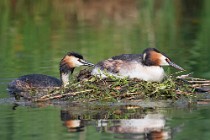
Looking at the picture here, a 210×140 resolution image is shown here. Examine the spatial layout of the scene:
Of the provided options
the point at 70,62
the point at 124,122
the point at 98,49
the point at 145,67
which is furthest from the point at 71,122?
the point at 98,49

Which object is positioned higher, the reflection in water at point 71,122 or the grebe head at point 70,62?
the grebe head at point 70,62

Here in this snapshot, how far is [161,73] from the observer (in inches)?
450

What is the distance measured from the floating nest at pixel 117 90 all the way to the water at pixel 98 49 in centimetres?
25

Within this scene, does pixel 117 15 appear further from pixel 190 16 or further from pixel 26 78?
pixel 26 78

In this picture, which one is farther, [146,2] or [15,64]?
[146,2]

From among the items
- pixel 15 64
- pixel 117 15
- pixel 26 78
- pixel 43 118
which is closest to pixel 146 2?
pixel 117 15

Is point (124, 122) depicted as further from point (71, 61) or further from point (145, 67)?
point (71, 61)

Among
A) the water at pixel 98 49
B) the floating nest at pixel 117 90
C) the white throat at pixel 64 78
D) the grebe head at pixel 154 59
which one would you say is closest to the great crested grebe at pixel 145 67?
the grebe head at pixel 154 59

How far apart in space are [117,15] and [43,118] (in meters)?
16.1

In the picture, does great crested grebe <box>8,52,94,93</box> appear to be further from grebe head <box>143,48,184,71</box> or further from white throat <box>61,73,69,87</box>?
grebe head <box>143,48,184,71</box>

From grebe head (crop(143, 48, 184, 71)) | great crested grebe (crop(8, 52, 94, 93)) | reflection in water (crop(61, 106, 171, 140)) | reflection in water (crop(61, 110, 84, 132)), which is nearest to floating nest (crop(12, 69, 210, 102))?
grebe head (crop(143, 48, 184, 71))

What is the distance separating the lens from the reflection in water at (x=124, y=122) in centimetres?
865

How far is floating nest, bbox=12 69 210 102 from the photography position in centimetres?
1095

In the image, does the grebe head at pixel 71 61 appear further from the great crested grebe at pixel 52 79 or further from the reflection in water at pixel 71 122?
the reflection in water at pixel 71 122
